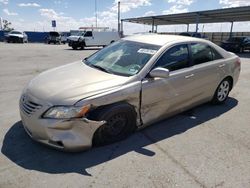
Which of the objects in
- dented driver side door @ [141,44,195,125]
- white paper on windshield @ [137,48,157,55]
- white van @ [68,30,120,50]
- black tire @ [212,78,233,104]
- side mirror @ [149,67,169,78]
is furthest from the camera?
white van @ [68,30,120,50]

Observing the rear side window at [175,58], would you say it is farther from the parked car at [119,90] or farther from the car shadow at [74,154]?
the car shadow at [74,154]

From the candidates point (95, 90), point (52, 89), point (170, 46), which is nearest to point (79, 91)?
point (95, 90)

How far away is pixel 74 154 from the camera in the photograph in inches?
124

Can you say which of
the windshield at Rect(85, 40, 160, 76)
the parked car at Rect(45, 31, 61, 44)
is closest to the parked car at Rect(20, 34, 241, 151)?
the windshield at Rect(85, 40, 160, 76)

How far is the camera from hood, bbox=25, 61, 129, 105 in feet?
9.80

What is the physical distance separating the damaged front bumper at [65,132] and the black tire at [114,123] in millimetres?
135

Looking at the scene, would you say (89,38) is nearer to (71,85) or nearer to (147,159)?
(71,85)

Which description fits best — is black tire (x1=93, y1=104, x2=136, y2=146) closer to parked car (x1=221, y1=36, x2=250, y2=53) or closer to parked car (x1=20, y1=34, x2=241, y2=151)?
parked car (x1=20, y1=34, x2=241, y2=151)

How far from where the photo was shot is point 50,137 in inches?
116

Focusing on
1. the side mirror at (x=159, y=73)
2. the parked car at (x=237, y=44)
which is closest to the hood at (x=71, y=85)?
the side mirror at (x=159, y=73)

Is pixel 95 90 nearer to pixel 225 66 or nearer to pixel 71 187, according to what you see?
pixel 71 187

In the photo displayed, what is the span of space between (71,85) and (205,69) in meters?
2.67

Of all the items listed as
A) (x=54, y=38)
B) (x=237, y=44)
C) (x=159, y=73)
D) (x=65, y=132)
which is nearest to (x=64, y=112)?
(x=65, y=132)

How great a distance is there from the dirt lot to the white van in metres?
19.2
